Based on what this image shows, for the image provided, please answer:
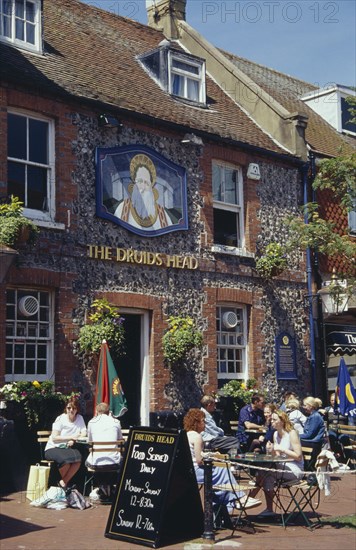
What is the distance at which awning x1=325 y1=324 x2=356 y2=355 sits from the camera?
18422 mm

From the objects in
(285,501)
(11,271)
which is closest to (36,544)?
(285,501)

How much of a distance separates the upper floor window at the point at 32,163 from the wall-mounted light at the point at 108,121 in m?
1.01

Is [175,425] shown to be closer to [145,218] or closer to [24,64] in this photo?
[145,218]

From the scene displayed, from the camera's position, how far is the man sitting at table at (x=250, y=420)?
45.4 feet

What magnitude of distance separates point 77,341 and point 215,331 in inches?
141

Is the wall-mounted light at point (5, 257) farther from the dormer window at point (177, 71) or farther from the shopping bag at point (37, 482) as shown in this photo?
the dormer window at point (177, 71)

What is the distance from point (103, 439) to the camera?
11219 mm

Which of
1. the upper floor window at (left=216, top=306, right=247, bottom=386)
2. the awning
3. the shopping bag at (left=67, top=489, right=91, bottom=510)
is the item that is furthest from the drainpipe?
the shopping bag at (left=67, top=489, right=91, bottom=510)

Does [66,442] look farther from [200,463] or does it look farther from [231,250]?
[231,250]

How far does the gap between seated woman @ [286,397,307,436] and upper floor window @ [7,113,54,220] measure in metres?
5.49

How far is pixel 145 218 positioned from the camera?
14828 mm

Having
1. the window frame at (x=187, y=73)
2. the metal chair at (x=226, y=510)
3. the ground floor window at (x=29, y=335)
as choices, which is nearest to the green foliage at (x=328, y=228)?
the window frame at (x=187, y=73)

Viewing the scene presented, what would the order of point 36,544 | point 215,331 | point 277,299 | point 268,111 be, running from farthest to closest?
1. point 268,111
2. point 277,299
3. point 215,331
4. point 36,544

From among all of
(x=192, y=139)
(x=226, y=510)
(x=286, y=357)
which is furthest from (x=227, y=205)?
(x=226, y=510)
